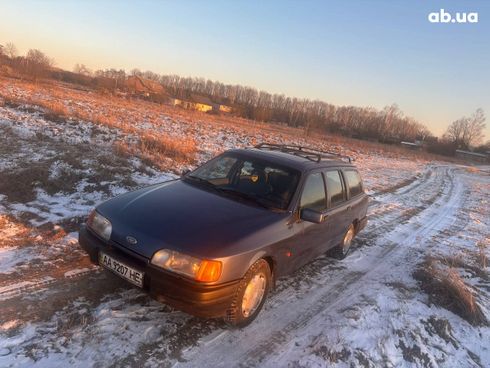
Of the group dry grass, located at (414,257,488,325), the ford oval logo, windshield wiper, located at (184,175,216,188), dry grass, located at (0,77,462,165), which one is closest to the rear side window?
dry grass, located at (414,257,488,325)

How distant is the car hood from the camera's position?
133 inches

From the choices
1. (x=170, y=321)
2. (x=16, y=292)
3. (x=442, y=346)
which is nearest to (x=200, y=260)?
(x=170, y=321)

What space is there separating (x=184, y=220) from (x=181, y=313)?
95cm

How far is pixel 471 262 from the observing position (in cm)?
697

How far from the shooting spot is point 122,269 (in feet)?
11.4

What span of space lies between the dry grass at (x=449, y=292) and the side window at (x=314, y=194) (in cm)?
202

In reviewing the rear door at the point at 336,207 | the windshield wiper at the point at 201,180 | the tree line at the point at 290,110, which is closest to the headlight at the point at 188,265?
the windshield wiper at the point at 201,180

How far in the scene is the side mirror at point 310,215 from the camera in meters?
4.21

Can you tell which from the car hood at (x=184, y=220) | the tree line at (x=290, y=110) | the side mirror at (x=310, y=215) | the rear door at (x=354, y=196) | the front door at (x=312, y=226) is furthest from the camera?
the tree line at (x=290, y=110)

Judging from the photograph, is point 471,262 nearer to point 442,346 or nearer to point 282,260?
point 442,346

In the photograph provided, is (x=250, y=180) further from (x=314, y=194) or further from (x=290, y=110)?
(x=290, y=110)

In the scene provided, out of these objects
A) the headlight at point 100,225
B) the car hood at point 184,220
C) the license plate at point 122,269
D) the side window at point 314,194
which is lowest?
the license plate at point 122,269

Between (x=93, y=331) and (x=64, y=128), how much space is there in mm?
10385

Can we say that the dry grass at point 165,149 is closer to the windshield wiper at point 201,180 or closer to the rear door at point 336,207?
the windshield wiper at point 201,180
